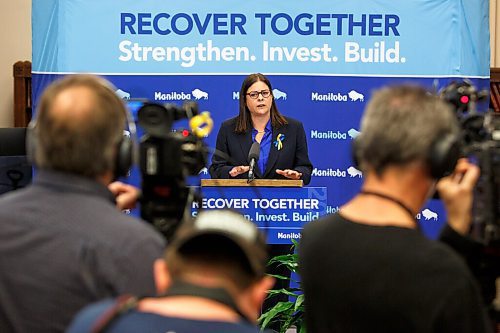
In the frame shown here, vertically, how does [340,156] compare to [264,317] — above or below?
above

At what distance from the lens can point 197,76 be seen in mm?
6750

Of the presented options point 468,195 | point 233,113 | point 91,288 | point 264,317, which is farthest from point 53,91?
point 233,113

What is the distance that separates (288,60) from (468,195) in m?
4.79

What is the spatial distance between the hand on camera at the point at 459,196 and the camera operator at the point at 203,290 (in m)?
0.73

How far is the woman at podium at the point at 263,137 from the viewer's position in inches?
237

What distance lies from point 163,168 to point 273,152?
386cm

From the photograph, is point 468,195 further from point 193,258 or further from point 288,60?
point 288,60

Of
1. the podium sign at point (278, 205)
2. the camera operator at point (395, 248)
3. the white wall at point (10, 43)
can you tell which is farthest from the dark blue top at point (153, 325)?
the white wall at point (10, 43)

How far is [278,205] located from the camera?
235 inches

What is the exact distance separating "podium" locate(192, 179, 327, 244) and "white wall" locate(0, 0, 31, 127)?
3.32 metres

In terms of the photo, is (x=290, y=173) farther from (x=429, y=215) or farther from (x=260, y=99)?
(x=429, y=215)

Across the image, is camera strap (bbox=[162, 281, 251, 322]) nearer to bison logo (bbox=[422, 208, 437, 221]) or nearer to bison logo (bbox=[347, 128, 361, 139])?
bison logo (bbox=[347, 128, 361, 139])

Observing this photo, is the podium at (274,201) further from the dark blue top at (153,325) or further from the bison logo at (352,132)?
the dark blue top at (153,325)

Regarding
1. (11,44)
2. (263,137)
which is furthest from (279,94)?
(11,44)
